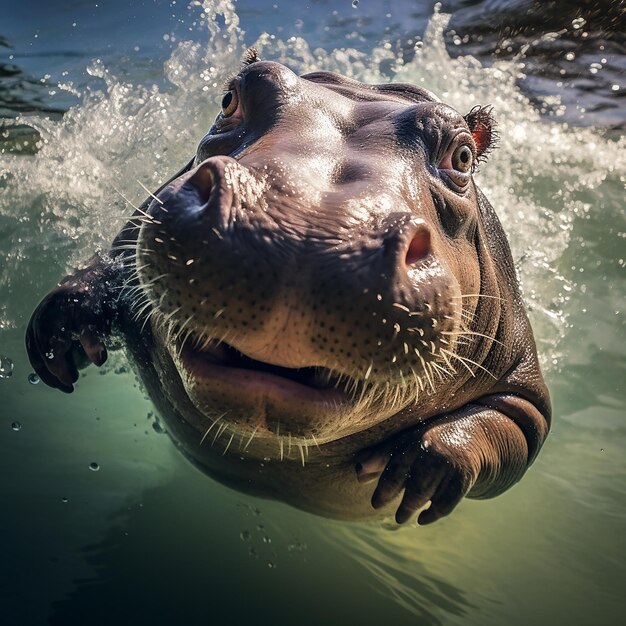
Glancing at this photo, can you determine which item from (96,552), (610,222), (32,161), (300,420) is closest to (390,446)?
(300,420)

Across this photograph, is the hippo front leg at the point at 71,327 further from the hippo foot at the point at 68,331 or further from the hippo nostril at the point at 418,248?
the hippo nostril at the point at 418,248

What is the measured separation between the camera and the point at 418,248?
6.79 feet

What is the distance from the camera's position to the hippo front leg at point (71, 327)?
11.6 feet

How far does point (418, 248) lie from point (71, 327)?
7.54 feet

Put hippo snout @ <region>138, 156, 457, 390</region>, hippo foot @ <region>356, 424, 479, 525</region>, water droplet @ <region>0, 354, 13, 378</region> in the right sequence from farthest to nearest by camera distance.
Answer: water droplet @ <region>0, 354, 13, 378</region> < hippo foot @ <region>356, 424, 479, 525</region> < hippo snout @ <region>138, 156, 457, 390</region>

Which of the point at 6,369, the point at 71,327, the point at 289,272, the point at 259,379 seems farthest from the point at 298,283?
the point at 6,369

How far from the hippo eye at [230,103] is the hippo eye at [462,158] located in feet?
3.67

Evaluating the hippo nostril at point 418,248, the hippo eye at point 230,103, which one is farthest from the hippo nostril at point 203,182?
the hippo eye at point 230,103

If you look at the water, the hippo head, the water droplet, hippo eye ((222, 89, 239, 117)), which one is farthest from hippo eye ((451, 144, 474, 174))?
the water droplet

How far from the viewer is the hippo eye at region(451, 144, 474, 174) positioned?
3.08 metres

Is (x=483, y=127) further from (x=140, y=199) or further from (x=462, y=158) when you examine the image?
(x=140, y=199)

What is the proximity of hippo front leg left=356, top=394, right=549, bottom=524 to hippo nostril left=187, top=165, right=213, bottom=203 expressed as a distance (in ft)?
5.52

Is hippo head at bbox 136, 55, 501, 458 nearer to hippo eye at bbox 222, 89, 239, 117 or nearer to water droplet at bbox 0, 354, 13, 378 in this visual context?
hippo eye at bbox 222, 89, 239, 117

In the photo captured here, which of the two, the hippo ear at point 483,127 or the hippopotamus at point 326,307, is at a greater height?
the hippo ear at point 483,127
